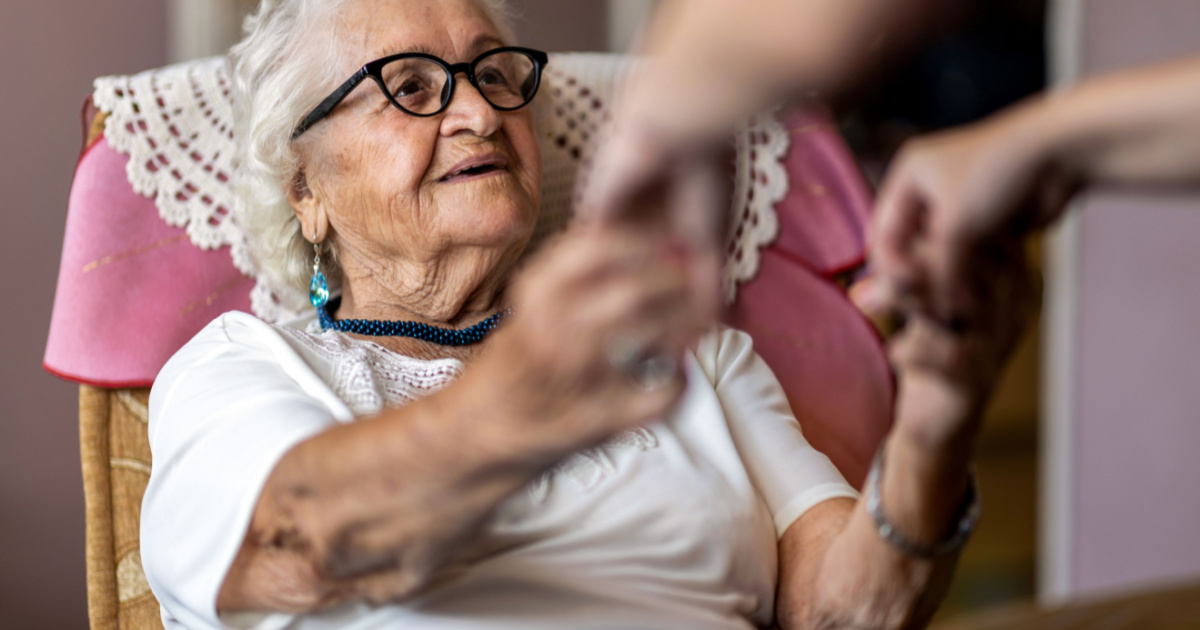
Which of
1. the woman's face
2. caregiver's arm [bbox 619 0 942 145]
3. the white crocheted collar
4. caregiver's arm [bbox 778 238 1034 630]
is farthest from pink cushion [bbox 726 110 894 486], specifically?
caregiver's arm [bbox 619 0 942 145]

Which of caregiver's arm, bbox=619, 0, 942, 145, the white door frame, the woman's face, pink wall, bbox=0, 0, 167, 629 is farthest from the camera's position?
the white door frame

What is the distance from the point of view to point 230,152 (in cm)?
133

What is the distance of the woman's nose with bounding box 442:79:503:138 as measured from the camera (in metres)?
1.13

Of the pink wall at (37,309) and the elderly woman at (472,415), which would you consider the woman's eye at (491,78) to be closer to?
the elderly woman at (472,415)

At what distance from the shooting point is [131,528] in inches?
47.6

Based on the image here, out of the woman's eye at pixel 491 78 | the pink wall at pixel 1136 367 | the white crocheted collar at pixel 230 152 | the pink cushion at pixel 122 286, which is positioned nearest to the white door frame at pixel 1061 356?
the pink wall at pixel 1136 367

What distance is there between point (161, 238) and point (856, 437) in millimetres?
968

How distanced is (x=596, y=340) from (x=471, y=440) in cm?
12

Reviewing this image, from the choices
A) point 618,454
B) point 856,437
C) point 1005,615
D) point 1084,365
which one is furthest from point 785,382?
point 1084,365

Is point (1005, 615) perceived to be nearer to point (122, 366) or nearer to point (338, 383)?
point (338, 383)

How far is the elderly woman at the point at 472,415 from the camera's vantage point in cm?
57

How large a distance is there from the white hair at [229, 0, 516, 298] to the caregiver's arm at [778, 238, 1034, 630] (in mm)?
726

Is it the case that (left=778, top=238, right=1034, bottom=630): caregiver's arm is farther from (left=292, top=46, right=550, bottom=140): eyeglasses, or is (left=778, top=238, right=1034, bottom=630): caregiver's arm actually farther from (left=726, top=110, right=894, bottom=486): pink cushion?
(left=292, top=46, right=550, bottom=140): eyeglasses

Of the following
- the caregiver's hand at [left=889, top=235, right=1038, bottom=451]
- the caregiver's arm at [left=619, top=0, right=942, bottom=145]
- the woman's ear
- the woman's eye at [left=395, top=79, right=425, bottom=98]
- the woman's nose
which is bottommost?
the woman's ear
